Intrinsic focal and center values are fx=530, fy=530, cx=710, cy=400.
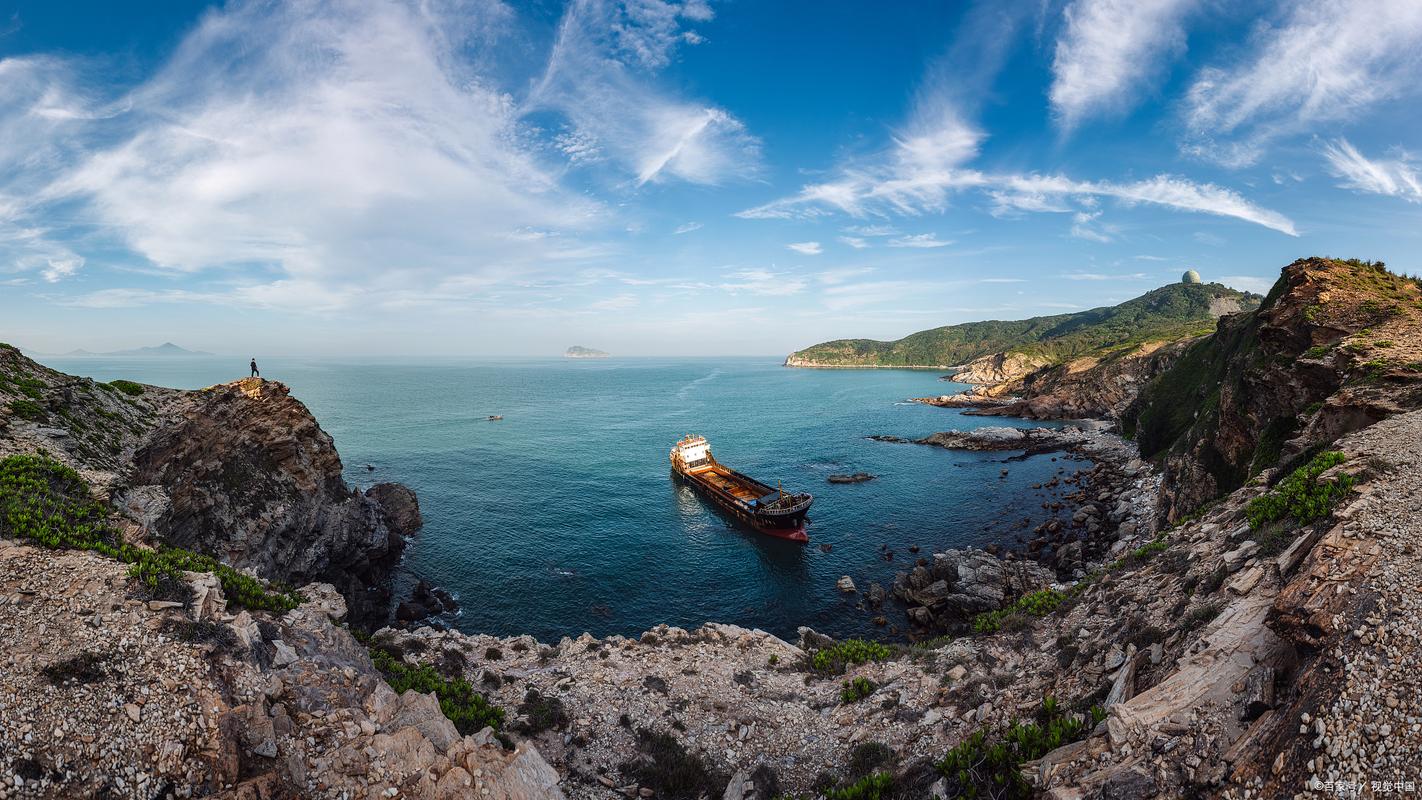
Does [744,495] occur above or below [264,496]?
below

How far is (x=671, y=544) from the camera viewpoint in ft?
140

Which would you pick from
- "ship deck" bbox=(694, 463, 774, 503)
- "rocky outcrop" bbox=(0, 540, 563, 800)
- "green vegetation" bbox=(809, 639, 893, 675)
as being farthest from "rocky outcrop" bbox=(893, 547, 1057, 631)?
"rocky outcrop" bbox=(0, 540, 563, 800)

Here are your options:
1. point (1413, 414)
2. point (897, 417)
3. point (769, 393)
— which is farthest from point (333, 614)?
point (769, 393)

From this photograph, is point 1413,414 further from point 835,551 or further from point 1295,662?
point 835,551

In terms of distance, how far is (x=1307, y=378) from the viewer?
23.7m

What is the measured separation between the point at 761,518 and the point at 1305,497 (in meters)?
34.6

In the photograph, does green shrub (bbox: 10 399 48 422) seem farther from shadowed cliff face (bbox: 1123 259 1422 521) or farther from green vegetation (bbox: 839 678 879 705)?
shadowed cliff face (bbox: 1123 259 1422 521)

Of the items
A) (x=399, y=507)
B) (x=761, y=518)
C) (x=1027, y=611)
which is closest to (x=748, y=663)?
(x=1027, y=611)

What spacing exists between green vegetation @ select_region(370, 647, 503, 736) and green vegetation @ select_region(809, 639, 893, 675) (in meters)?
11.4

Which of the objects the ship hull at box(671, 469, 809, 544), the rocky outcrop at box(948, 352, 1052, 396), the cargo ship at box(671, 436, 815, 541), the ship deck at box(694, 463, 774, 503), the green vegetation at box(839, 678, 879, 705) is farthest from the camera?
the rocky outcrop at box(948, 352, 1052, 396)

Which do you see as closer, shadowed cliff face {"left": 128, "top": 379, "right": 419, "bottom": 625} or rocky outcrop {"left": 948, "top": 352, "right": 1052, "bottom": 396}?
shadowed cliff face {"left": 128, "top": 379, "right": 419, "bottom": 625}

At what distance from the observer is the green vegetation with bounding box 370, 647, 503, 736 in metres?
15.1

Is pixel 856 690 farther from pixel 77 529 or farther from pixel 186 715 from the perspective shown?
pixel 77 529

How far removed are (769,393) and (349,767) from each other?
488 ft
